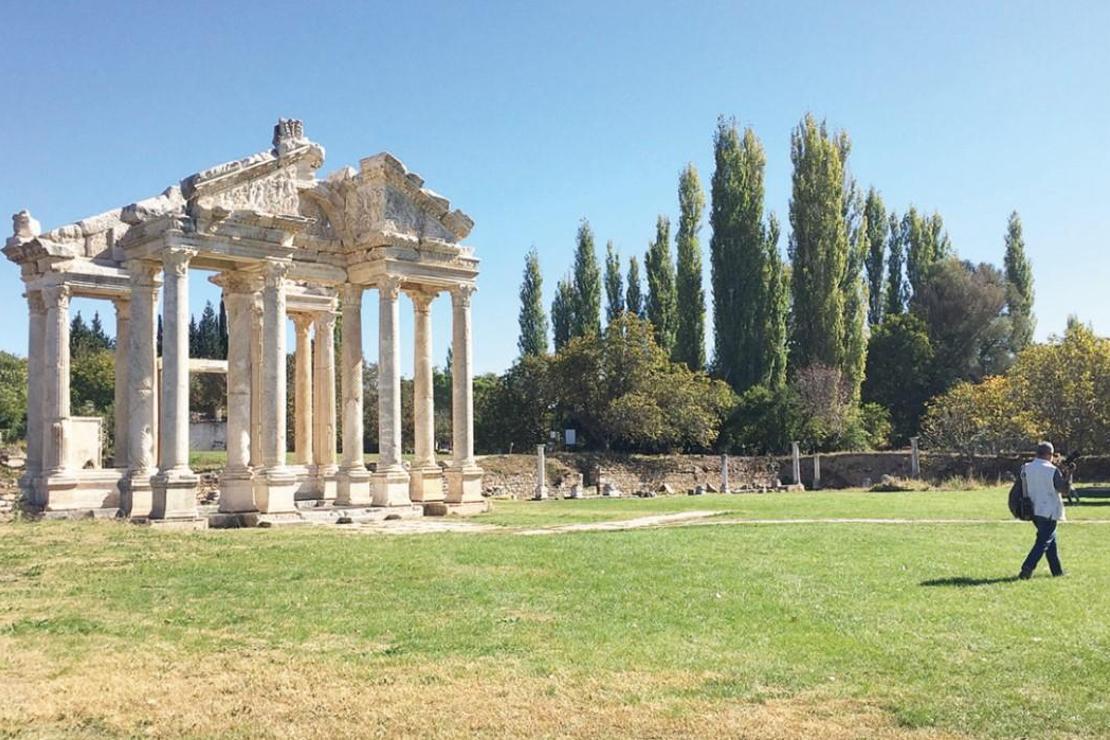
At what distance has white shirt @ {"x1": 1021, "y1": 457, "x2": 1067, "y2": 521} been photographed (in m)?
12.7

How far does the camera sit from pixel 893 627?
9.80 m

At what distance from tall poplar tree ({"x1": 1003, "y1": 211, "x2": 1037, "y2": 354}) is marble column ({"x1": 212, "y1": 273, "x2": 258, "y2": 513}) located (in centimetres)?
5121

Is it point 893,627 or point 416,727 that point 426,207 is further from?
point 416,727

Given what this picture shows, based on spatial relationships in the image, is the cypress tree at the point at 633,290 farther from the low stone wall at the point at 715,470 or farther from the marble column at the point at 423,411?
the marble column at the point at 423,411

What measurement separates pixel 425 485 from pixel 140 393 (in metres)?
7.42

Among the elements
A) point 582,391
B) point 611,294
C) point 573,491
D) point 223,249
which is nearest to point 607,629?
point 223,249

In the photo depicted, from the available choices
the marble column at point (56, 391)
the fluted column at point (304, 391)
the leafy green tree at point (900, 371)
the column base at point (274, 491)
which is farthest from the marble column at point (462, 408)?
the leafy green tree at point (900, 371)

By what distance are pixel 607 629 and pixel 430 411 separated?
60.7 feet

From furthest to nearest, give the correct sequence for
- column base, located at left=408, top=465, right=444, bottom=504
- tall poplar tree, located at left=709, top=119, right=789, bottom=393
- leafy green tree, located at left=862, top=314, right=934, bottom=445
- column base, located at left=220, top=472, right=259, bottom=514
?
leafy green tree, located at left=862, top=314, right=934, bottom=445
tall poplar tree, located at left=709, top=119, right=789, bottom=393
column base, located at left=408, top=465, right=444, bottom=504
column base, located at left=220, top=472, right=259, bottom=514

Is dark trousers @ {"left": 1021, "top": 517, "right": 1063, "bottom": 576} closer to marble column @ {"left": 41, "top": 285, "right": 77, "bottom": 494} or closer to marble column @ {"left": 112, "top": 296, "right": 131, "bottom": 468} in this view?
marble column @ {"left": 41, "top": 285, "right": 77, "bottom": 494}

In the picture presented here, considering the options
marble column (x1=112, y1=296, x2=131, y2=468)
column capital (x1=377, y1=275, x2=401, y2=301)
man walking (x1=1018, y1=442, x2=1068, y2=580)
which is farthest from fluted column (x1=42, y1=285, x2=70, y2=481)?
man walking (x1=1018, y1=442, x2=1068, y2=580)

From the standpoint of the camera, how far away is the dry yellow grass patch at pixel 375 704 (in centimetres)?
705

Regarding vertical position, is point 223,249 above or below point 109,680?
above

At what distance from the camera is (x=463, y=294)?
2805 cm
